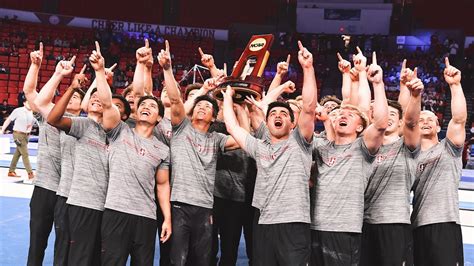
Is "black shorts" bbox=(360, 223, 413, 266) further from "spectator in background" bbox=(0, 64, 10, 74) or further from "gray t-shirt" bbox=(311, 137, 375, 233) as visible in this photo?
"spectator in background" bbox=(0, 64, 10, 74)

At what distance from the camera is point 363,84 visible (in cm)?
396

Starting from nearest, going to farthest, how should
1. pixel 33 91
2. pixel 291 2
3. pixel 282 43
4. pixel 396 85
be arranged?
pixel 33 91 → pixel 396 85 → pixel 282 43 → pixel 291 2

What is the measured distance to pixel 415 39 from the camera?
22.3 m

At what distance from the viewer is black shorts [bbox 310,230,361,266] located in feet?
12.0

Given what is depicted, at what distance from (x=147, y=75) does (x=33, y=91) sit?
1.00 m

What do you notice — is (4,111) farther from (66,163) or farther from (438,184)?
(438,184)

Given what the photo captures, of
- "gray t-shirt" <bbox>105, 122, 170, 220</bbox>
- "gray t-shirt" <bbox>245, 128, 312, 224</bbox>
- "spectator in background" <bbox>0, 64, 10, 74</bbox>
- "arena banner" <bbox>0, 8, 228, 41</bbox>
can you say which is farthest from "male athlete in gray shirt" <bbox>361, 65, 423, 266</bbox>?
"arena banner" <bbox>0, 8, 228, 41</bbox>

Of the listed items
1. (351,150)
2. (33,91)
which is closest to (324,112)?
(351,150)

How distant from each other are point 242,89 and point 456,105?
1.60m

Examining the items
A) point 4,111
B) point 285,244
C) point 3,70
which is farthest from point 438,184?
point 3,70

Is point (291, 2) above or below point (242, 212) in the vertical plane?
above

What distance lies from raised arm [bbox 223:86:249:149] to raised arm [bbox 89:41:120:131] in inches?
32.9

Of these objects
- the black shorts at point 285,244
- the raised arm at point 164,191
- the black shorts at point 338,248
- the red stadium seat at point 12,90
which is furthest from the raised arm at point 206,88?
the red stadium seat at point 12,90

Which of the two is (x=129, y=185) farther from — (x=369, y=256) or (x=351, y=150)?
(x=369, y=256)
